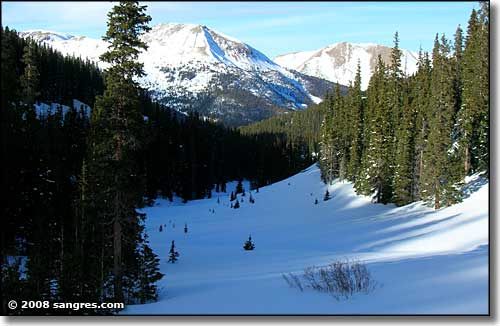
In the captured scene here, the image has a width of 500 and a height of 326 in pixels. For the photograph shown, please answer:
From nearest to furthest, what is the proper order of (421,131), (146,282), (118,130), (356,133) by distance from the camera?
1. (146,282)
2. (118,130)
3. (421,131)
4. (356,133)

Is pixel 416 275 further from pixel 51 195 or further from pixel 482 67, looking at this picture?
pixel 482 67

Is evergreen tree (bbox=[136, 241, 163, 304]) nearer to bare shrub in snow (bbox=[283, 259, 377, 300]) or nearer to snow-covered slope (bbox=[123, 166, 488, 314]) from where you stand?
snow-covered slope (bbox=[123, 166, 488, 314])

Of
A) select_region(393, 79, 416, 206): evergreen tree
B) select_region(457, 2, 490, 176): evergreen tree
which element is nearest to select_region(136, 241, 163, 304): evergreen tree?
select_region(457, 2, 490, 176): evergreen tree

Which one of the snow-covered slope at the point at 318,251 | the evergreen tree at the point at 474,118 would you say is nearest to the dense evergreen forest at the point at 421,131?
the evergreen tree at the point at 474,118

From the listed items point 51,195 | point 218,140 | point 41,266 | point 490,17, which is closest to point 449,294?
point 490,17

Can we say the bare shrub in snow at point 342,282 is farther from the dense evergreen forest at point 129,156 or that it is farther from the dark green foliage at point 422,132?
the dark green foliage at point 422,132

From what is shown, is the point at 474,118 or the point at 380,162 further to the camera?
the point at 380,162

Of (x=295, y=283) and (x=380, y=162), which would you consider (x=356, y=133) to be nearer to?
(x=380, y=162)

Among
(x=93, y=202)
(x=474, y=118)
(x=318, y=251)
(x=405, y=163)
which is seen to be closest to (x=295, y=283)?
(x=93, y=202)

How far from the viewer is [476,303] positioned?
8.79 metres

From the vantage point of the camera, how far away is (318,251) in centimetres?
2509

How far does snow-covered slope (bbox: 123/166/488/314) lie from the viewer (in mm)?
9711

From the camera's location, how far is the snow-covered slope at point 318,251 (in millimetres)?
9711

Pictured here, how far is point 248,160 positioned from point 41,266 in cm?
9947
